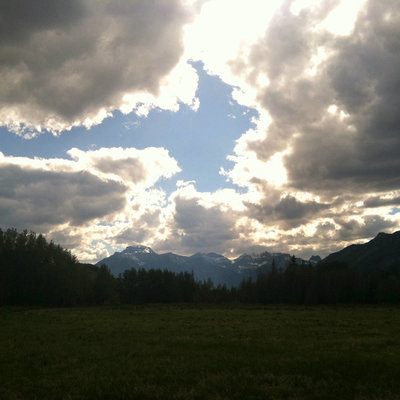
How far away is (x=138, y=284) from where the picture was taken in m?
150

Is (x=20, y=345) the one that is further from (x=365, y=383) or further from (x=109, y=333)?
(x=365, y=383)

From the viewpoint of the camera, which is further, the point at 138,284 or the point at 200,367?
the point at 138,284

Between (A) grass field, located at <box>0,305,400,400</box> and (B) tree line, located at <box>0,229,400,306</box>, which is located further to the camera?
(B) tree line, located at <box>0,229,400,306</box>

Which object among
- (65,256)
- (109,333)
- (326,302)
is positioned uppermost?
(65,256)

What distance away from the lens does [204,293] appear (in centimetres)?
15938

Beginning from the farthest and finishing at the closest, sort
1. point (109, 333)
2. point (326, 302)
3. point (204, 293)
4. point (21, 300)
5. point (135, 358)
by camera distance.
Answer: point (204, 293) < point (326, 302) < point (21, 300) < point (109, 333) < point (135, 358)

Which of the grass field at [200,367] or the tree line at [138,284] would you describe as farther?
the tree line at [138,284]

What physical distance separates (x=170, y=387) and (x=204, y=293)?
150m

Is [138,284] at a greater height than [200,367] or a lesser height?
lesser

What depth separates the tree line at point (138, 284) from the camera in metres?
98.4

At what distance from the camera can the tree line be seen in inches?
3875

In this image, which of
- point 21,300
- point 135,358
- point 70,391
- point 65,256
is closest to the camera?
point 70,391

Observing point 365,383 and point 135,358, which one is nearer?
point 365,383

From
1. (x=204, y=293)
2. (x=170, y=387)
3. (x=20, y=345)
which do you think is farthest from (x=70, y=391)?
(x=204, y=293)
